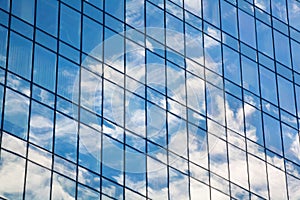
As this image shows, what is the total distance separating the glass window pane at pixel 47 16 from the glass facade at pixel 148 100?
0.19 ft

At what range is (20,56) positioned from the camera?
154ft

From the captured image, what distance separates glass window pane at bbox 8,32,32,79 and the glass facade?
7 cm

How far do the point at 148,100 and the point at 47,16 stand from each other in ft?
25.5

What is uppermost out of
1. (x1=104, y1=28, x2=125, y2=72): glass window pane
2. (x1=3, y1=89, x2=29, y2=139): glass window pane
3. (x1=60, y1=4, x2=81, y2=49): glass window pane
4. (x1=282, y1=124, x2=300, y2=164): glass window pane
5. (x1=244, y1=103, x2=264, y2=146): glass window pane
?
(x1=282, y1=124, x2=300, y2=164): glass window pane

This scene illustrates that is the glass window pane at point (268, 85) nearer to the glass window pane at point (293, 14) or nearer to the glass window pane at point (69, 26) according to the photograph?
the glass window pane at point (293, 14)

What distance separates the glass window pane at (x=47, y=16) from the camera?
4869 cm

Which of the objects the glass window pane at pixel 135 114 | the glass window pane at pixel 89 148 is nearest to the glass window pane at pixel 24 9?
the glass window pane at pixel 89 148

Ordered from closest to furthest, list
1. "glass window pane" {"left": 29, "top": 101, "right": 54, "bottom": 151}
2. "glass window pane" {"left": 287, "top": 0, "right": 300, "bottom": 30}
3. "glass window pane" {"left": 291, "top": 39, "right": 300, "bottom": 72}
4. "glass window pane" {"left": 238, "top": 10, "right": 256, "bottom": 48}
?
"glass window pane" {"left": 29, "top": 101, "right": 54, "bottom": 151} → "glass window pane" {"left": 238, "top": 10, "right": 256, "bottom": 48} → "glass window pane" {"left": 291, "top": 39, "right": 300, "bottom": 72} → "glass window pane" {"left": 287, "top": 0, "right": 300, "bottom": 30}

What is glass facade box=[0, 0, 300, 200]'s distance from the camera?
152 ft

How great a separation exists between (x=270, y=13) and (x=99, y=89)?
18545mm

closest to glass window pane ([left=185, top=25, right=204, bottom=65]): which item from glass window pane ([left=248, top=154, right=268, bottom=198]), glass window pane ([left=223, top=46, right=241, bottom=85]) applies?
glass window pane ([left=223, top=46, right=241, bottom=85])

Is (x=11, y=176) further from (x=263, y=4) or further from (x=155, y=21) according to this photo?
(x=263, y=4)

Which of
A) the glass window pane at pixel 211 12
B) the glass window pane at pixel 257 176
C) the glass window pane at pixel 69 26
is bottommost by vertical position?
the glass window pane at pixel 69 26

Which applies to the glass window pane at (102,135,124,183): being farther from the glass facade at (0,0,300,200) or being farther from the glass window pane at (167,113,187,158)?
the glass window pane at (167,113,187,158)
